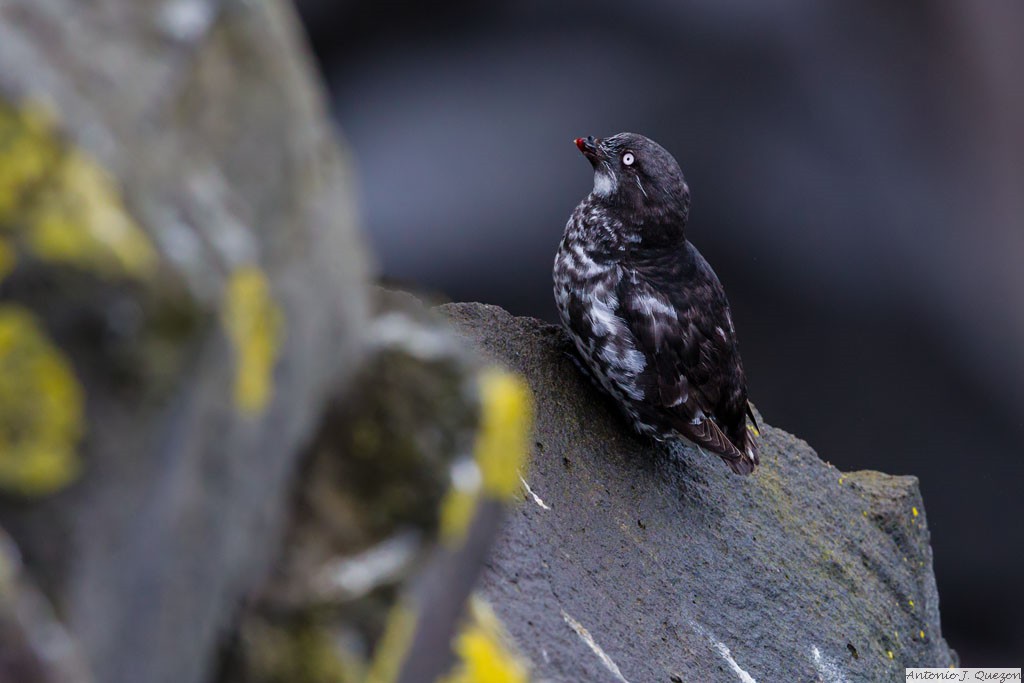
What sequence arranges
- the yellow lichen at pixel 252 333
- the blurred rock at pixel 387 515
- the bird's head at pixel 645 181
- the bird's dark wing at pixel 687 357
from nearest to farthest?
the yellow lichen at pixel 252 333, the blurred rock at pixel 387 515, the bird's dark wing at pixel 687 357, the bird's head at pixel 645 181

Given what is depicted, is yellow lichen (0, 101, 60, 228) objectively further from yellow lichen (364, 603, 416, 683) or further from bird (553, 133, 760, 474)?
bird (553, 133, 760, 474)

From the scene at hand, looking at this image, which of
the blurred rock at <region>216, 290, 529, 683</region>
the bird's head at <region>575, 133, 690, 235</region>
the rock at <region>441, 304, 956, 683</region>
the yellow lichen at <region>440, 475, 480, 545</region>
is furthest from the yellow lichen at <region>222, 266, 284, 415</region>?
the bird's head at <region>575, 133, 690, 235</region>

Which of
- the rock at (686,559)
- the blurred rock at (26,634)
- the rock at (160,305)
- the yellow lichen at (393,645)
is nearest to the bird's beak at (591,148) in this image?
the rock at (686,559)

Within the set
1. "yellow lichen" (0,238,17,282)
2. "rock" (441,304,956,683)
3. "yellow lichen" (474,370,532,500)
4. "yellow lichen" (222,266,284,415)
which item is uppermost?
"yellow lichen" (0,238,17,282)

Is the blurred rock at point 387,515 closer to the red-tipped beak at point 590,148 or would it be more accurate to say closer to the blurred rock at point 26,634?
the blurred rock at point 26,634

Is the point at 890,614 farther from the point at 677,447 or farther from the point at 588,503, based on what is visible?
the point at 588,503

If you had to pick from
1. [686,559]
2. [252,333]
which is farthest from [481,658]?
[686,559]

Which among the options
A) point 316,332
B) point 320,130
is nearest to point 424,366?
point 316,332
